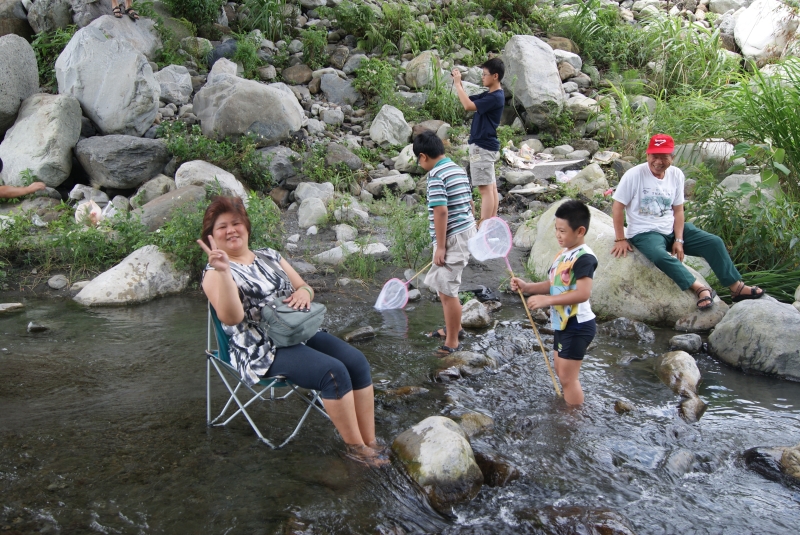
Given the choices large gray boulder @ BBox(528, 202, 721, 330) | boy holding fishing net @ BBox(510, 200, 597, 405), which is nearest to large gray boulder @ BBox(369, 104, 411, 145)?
large gray boulder @ BBox(528, 202, 721, 330)

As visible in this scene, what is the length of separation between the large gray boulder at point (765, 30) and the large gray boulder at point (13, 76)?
1271 cm

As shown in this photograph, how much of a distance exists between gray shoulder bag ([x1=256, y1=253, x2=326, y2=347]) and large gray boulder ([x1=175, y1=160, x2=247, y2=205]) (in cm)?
505

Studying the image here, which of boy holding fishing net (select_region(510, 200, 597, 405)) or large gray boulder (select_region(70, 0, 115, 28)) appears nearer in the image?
boy holding fishing net (select_region(510, 200, 597, 405))

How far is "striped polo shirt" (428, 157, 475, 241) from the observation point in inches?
202

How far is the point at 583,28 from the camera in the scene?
13859 millimetres

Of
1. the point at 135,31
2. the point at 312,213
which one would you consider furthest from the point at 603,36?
the point at 135,31

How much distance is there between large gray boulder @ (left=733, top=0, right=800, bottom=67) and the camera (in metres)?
12.5

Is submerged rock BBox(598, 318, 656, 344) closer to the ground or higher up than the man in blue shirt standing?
closer to the ground

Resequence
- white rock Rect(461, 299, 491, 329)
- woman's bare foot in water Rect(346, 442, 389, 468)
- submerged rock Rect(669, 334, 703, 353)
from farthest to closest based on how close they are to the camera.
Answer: white rock Rect(461, 299, 491, 329) < submerged rock Rect(669, 334, 703, 353) < woman's bare foot in water Rect(346, 442, 389, 468)

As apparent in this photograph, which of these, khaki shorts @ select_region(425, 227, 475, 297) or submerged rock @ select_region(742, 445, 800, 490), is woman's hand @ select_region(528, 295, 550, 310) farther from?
submerged rock @ select_region(742, 445, 800, 490)

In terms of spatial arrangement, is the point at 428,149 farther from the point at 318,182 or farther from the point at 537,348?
the point at 318,182

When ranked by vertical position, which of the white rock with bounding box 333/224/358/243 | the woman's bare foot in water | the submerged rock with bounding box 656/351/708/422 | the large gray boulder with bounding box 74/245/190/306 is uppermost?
the submerged rock with bounding box 656/351/708/422

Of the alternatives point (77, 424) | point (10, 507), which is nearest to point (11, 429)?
point (77, 424)

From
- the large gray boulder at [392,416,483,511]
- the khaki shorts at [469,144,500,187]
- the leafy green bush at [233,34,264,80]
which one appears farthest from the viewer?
the leafy green bush at [233,34,264,80]
